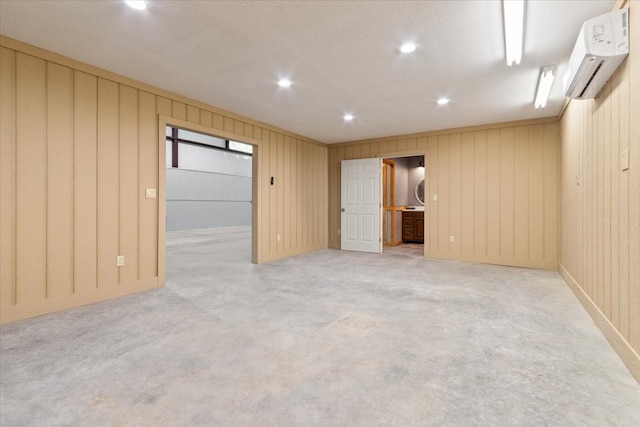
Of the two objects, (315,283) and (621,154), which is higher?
(621,154)

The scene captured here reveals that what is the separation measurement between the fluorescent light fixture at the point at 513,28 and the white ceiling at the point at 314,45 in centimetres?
6

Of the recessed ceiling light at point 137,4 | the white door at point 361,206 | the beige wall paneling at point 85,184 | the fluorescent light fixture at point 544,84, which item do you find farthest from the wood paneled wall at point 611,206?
the beige wall paneling at point 85,184

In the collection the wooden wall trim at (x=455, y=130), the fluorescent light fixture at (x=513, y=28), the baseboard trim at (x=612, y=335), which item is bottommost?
the baseboard trim at (x=612, y=335)

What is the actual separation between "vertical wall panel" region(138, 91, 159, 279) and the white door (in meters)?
4.21

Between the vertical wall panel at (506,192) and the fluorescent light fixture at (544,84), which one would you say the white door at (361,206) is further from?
the fluorescent light fixture at (544,84)

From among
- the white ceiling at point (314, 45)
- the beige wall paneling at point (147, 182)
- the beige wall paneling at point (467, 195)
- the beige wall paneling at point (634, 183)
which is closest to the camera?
the beige wall paneling at point (634, 183)

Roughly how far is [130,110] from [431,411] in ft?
13.4

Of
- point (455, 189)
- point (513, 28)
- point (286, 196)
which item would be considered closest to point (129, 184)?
point (286, 196)

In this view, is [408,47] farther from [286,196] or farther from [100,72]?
[286,196]

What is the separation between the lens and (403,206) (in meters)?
8.53

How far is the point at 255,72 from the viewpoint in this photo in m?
3.37

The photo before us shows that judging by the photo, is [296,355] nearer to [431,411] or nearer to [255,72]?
[431,411]

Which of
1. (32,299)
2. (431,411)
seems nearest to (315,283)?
(431,411)

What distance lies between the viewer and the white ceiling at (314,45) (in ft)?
7.51
